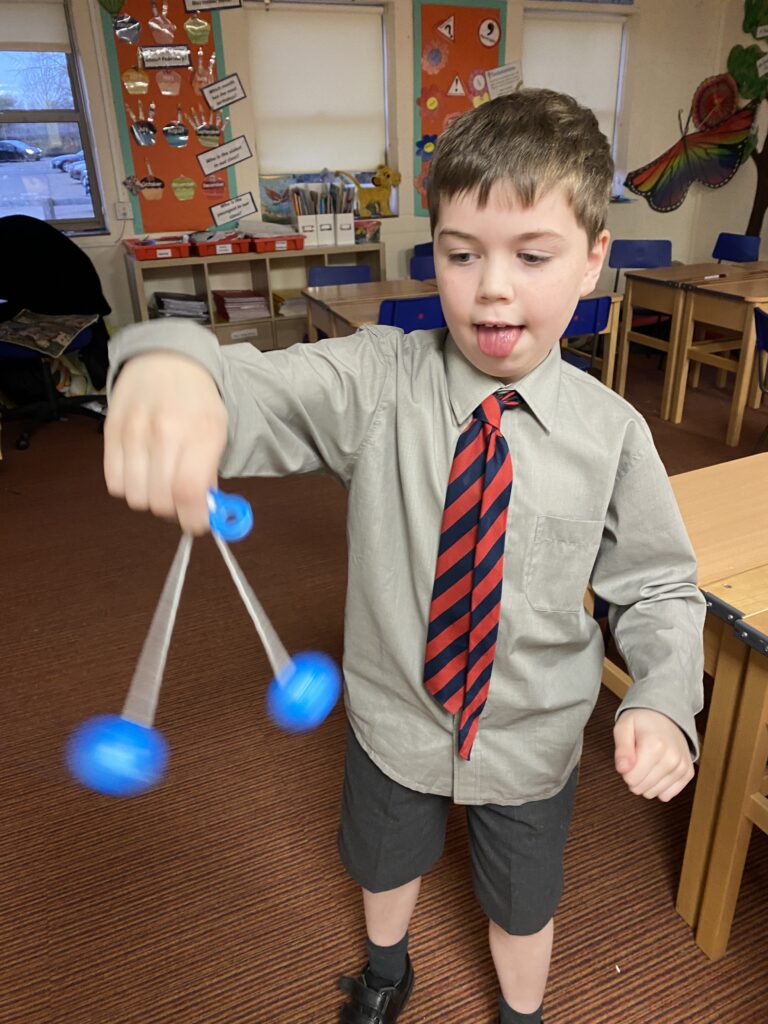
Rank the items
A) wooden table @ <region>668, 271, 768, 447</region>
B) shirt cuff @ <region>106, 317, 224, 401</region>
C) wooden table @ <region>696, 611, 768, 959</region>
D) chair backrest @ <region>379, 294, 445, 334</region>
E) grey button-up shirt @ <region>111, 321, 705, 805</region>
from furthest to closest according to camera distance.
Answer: wooden table @ <region>668, 271, 768, 447</region> < chair backrest @ <region>379, 294, 445, 334</region> < wooden table @ <region>696, 611, 768, 959</region> < grey button-up shirt @ <region>111, 321, 705, 805</region> < shirt cuff @ <region>106, 317, 224, 401</region>

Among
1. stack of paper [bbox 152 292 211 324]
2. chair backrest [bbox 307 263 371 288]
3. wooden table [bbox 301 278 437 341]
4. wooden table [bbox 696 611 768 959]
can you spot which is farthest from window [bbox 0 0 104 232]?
wooden table [bbox 696 611 768 959]

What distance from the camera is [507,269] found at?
74cm

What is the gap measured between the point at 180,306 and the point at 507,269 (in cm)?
455

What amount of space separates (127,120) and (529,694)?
16.1 ft

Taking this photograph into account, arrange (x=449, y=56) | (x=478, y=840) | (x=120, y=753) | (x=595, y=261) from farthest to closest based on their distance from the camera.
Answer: (x=449, y=56), (x=478, y=840), (x=595, y=261), (x=120, y=753)

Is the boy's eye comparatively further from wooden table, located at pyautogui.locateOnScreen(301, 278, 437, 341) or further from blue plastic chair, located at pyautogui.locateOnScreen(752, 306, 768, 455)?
blue plastic chair, located at pyautogui.locateOnScreen(752, 306, 768, 455)

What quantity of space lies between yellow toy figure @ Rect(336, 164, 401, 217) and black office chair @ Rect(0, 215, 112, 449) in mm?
1971

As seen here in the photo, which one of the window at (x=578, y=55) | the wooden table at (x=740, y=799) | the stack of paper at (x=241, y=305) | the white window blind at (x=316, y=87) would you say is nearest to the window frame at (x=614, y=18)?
the window at (x=578, y=55)

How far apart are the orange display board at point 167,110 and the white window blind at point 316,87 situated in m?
0.33

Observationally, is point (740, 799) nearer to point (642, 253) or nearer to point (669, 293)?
point (669, 293)

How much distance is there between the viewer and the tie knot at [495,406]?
851 mm

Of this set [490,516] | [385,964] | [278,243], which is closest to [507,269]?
[490,516]

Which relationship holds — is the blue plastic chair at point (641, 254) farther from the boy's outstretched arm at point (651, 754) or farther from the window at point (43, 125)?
the boy's outstretched arm at point (651, 754)

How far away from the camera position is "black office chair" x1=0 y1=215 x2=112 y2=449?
429 cm
